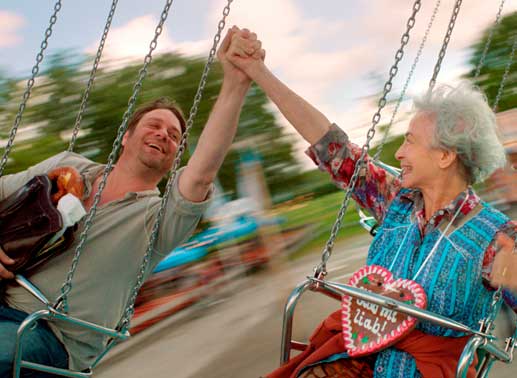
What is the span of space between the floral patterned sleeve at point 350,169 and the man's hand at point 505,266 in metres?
0.39

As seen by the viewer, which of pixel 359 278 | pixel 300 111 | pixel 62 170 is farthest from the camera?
pixel 62 170

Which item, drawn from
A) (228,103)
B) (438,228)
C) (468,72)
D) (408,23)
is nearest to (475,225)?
(438,228)

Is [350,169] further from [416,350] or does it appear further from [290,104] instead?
[416,350]

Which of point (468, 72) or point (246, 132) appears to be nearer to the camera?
point (246, 132)

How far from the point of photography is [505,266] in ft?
6.12

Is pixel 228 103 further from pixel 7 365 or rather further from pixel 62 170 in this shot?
pixel 7 365

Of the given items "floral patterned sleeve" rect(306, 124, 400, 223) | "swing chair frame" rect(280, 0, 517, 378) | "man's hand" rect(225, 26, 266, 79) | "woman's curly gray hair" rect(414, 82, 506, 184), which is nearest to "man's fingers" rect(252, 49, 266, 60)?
"man's hand" rect(225, 26, 266, 79)

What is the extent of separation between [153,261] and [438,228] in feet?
3.09

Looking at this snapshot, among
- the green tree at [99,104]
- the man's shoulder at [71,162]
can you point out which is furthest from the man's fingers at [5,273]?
the green tree at [99,104]

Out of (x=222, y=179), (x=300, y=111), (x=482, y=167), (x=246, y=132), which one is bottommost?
(x=482, y=167)

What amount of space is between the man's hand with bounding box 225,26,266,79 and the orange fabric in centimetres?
85

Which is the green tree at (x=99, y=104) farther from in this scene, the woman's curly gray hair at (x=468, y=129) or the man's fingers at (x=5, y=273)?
the woman's curly gray hair at (x=468, y=129)

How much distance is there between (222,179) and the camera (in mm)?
7480

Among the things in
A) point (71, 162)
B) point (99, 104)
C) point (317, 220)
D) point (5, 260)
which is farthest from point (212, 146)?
point (317, 220)
